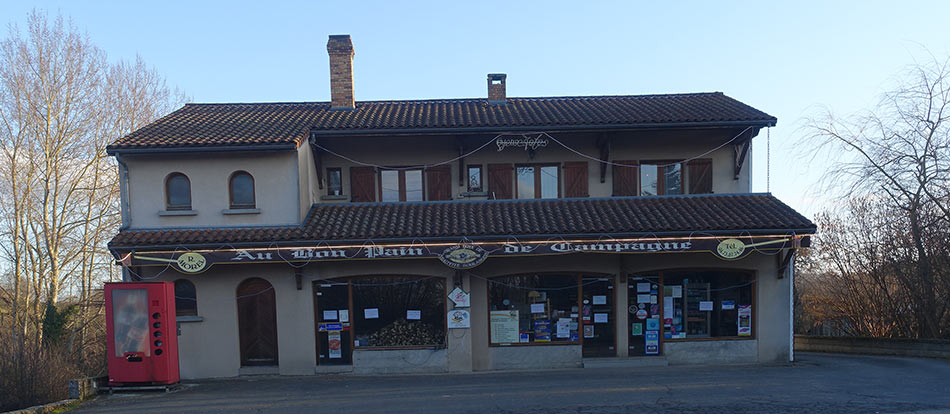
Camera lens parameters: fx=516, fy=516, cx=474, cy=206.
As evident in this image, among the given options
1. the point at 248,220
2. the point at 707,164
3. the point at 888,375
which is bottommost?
the point at 888,375

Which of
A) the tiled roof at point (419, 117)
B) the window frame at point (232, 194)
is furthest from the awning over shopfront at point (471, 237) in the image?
the tiled roof at point (419, 117)

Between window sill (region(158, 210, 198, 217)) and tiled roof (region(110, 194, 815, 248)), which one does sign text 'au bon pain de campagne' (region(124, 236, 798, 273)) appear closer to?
tiled roof (region(110, 194, 815, 248))

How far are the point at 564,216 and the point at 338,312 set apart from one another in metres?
5.63

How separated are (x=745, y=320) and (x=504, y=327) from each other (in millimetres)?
5601

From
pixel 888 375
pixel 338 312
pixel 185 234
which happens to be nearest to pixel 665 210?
pixel 888 375

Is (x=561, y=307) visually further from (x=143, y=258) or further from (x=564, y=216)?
(x=143, y=258)

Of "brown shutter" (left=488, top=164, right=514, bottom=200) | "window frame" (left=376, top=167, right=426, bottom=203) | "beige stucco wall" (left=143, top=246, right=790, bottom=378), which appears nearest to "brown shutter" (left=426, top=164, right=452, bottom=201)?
"window frame" (left=376, top=167, right=426, bottom=203)

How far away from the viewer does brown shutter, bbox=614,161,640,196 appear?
1345 cm

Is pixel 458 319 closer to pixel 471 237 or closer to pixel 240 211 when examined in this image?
pixel 471 237

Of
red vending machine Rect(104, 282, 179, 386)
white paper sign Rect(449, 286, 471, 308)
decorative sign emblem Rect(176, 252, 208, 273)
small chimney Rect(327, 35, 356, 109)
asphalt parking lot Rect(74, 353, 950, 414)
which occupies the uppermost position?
small chimney Rect(327, 35, 356, 109)

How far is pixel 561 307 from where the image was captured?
1204 cm

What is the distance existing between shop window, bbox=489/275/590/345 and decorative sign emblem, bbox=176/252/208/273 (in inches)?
240

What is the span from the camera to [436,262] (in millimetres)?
11555

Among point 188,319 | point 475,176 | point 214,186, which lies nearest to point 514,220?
point 475,176
